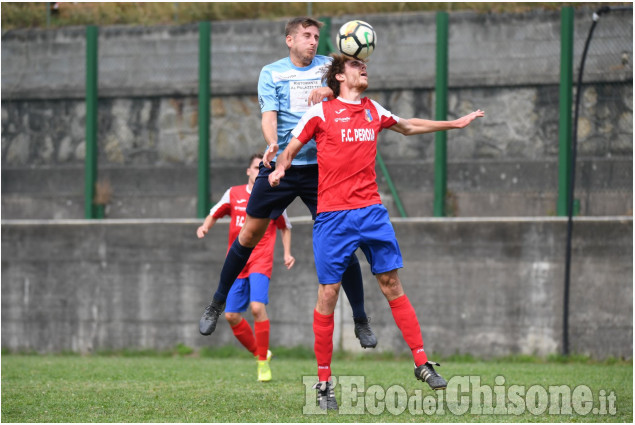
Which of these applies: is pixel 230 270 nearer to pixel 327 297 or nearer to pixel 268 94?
pixel 327 297

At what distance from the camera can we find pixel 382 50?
1559 centimetres

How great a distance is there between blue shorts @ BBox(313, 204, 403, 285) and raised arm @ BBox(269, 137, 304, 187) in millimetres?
415

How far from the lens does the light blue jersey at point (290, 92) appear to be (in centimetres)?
769

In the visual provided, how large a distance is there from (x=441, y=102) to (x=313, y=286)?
10.4 feet

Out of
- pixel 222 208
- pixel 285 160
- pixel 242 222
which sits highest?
pixel 285 160

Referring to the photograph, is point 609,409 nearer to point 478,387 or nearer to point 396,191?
point 478,387

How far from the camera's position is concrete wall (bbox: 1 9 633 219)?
46.5 feet

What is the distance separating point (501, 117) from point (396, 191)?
1.88 meters

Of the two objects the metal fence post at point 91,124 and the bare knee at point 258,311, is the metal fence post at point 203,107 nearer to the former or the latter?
the metal fence post at point 91,124

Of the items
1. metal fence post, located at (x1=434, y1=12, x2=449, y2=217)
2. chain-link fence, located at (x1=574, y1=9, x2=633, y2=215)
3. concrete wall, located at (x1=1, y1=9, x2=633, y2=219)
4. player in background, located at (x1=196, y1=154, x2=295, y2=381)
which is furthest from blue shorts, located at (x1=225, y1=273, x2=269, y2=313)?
chain-link fence, located at (x1=574, y1=9, x2=633, y2=215)

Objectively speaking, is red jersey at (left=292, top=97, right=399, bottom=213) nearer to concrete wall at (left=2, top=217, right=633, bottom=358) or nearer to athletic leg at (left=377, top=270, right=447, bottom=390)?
athletic leg at (left=377, top=270, right=447, bottom=390)

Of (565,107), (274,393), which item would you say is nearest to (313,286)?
(565,107)

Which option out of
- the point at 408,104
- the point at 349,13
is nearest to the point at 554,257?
the point at 408,104

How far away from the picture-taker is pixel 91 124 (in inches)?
621
